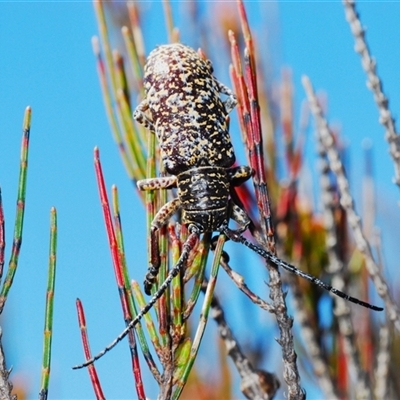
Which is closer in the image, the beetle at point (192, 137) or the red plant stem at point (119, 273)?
the red plant stem at point (119, 273)

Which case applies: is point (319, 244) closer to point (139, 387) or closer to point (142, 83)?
point (142, 83)

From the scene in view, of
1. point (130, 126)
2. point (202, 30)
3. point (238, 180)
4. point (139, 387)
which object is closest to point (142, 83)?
point (130, 126)

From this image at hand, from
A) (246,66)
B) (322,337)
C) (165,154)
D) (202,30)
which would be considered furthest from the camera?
→ (202,30)

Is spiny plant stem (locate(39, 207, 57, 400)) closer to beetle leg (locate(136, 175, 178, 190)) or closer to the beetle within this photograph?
beetle leg (locate(136, 175, 178, 190))

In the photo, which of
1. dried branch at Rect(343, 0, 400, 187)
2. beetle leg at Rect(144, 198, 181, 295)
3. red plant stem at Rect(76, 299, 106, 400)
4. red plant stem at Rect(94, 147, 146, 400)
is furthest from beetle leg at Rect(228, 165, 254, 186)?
red plant stem at Rect(76, 299, 106, 400)

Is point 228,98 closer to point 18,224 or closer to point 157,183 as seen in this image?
point 157,183

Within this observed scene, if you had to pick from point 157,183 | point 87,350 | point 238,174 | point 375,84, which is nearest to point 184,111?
point 238,174

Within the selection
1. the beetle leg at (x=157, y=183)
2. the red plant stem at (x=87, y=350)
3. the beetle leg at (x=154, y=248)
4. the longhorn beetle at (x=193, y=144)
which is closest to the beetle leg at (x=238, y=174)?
the longhorn beetle at (x=193, y=144)

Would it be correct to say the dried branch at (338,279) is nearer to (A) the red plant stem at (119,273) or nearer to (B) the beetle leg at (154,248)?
(B) the beetle leg at (154,248)
